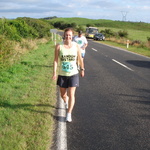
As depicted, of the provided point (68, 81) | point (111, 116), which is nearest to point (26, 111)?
point (68, 81)

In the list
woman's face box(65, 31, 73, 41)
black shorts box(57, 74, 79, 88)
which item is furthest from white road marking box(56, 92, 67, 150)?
woman's face box(65, 31, 73, 41)

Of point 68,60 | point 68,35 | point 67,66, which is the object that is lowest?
point 67,66

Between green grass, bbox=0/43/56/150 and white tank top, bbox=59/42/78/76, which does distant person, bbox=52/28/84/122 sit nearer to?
white tank top, bbox=59/42/78/76

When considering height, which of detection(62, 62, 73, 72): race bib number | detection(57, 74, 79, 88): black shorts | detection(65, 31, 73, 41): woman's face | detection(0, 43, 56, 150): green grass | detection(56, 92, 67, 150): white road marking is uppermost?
detection(65, 31, 73, 41): woman's face

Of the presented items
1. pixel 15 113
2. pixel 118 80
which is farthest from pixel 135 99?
pixel 15 113

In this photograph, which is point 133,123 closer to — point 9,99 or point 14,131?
point 14,131

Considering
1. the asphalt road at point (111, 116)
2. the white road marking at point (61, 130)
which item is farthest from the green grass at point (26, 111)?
the asphalt road at point (111, 116)

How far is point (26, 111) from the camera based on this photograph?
17.0 ft

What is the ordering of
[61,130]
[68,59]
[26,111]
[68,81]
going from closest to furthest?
[61,130] < [68,59] < [68,81] < [26,111]

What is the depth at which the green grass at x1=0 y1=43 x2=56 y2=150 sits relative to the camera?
382 centimetres

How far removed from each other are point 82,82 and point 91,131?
4383mm

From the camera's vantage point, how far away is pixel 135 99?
21.6 feet

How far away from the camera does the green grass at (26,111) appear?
382cm

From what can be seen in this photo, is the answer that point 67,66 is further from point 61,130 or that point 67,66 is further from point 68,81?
point 61,130
